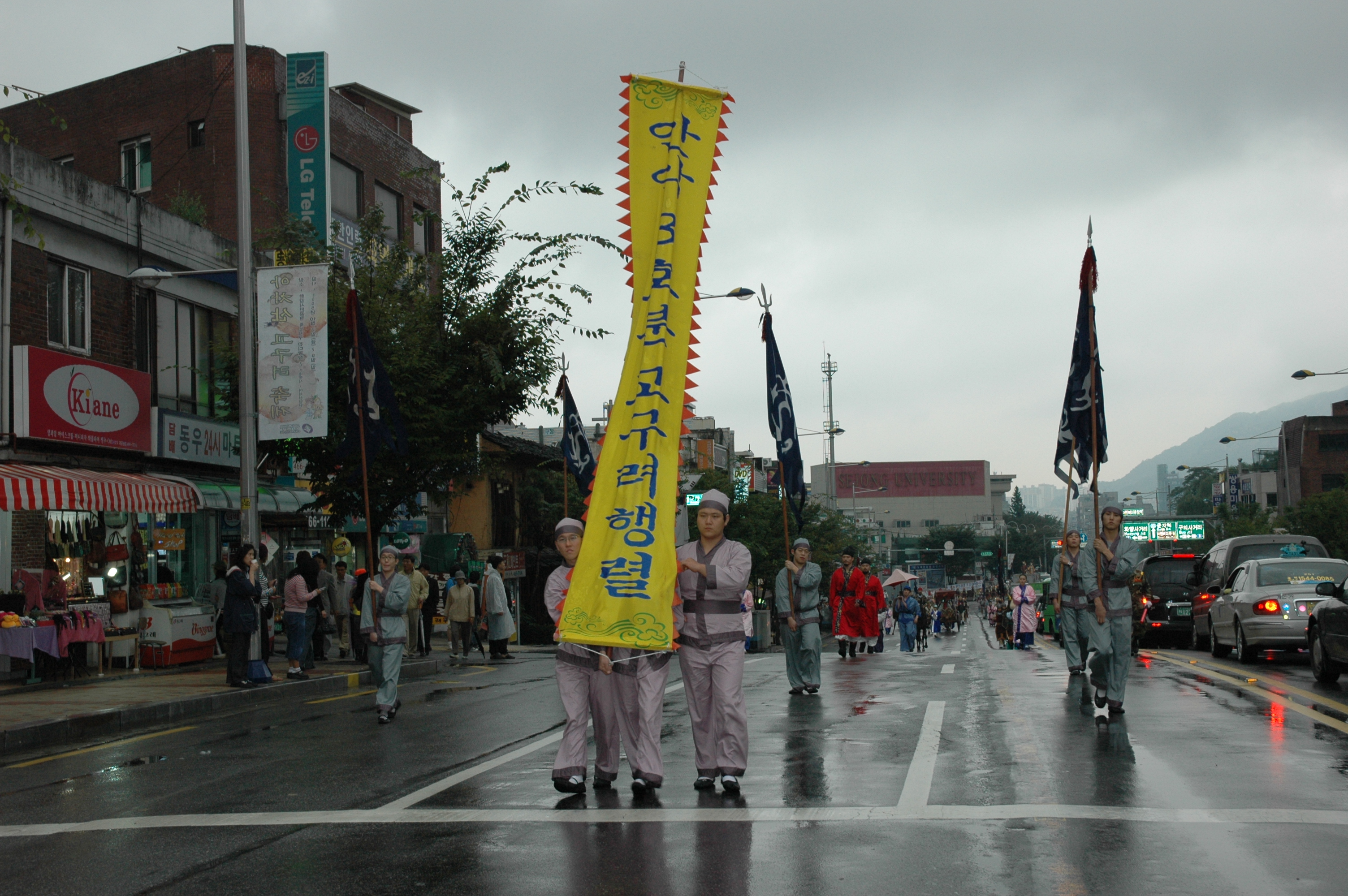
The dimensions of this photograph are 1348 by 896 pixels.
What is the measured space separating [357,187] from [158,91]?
527cm

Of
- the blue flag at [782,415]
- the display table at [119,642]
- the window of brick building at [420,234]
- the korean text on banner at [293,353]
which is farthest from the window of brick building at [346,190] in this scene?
the blue flag at [782,415]

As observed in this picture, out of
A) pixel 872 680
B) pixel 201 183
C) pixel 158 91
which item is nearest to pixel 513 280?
pixel 872 680

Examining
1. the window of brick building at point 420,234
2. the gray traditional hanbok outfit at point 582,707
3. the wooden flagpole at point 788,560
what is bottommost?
the gray traditional hanbok outfit at point 582,707

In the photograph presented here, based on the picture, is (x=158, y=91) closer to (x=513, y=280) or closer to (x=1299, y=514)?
(x=513, y=280)

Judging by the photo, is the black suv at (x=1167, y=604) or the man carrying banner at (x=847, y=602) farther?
the black suv at (x=1167, y=604)

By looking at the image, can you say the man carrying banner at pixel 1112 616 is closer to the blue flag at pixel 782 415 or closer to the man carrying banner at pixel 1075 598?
the man carrying banner at pixel 1075 598

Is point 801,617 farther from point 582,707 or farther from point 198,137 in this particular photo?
point 198,137

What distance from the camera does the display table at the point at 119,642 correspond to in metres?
18.8

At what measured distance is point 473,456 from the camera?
75.5 ft

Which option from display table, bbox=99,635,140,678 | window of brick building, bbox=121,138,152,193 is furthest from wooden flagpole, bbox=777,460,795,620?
window of brick building, bbox=121,138,152,193

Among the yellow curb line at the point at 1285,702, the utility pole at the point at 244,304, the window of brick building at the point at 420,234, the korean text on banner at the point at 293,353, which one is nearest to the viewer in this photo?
the yellow curb line at the point at 1285,702

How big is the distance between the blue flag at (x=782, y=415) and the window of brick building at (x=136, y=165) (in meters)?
22.4

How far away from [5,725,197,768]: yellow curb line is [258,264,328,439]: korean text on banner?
6801mm

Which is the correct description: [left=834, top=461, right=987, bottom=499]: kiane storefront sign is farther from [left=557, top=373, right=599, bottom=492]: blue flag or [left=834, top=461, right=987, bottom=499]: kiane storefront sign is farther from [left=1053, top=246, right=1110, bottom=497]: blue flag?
[left=1053, top=246, right=1110, bottom=497]: blue flag
